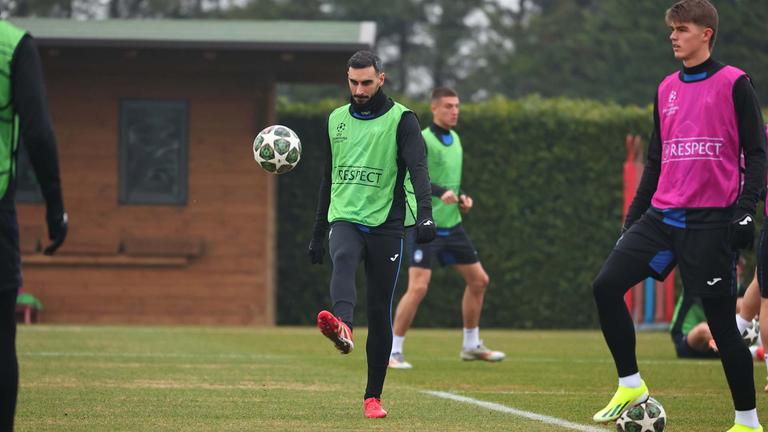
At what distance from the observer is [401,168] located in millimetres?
8102

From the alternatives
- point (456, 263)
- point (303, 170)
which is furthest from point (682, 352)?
point (303, 170)

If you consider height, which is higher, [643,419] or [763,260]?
[763,260]

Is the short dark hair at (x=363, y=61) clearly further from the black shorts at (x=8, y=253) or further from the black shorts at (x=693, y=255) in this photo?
the black shorts at (x=8, y=253)

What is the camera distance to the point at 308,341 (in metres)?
16.3

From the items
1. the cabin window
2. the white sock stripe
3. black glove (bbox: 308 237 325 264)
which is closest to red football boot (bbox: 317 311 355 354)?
black glove (bbox: 308 237 325 264)

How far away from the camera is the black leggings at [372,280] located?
309 inches

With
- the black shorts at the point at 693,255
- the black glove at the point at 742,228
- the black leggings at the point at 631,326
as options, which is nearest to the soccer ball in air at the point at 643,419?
the black leggings at the point at 631,326

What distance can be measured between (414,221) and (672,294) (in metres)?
11.9

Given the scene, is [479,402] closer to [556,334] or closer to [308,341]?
[308,341]

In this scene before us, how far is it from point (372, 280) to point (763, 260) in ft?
9.53

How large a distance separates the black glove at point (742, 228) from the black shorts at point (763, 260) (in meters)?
2.48

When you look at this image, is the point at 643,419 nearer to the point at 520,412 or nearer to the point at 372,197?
the point at 520,412

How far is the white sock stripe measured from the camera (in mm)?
7254

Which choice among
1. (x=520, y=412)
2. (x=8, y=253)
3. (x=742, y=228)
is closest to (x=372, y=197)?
(x=520, y=412)
